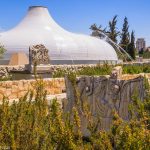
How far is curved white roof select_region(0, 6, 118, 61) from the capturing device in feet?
114

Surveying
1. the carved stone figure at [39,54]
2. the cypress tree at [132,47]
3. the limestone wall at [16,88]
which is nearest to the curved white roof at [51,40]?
the carved stone figure at [39,54]

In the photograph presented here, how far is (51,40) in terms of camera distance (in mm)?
35719

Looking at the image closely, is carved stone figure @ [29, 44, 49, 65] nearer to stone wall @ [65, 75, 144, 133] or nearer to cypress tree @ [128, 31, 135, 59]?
stone wall @ [65, 75, 144, 133]

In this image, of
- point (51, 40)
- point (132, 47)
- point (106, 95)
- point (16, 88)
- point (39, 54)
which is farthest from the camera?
point (132, 47)

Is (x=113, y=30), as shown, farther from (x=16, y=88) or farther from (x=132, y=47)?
(x=16, y=88)

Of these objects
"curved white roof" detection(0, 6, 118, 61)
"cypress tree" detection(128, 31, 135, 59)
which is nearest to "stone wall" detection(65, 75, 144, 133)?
"curved white roof" detection(0, 6, 118, 61)

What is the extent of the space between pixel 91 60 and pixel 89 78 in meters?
26.3

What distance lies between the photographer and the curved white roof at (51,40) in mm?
34781

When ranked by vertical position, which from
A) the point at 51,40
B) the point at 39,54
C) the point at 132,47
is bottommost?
the point at 39,54

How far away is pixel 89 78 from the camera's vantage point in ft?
28.8

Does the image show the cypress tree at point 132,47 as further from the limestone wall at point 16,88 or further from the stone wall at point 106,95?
the stone wall at point 106,95

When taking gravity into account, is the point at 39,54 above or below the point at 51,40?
below

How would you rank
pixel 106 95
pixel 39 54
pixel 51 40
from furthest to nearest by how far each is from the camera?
pixel 51 40, pixel 39 54, pixel 106 95

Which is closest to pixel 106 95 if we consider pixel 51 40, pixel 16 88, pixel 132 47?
pixel 16 88
